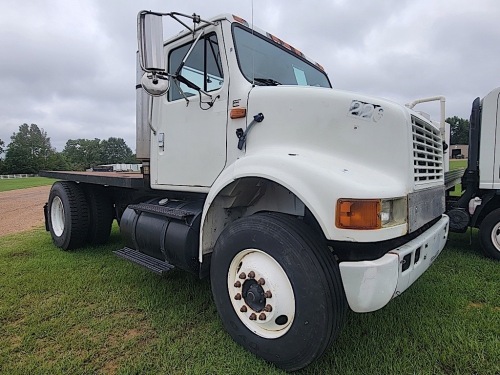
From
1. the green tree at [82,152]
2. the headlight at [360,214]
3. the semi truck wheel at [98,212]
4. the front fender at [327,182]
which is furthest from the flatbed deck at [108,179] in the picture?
the green tree at [82,152]

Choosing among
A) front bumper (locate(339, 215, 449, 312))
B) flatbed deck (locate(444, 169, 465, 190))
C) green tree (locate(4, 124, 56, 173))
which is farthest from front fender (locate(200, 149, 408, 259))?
green tree (locate(4, 124, 56, 173))

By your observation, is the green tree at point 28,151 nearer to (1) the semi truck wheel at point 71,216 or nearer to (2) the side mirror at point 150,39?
(1) the semi truck wheel at point 71,216

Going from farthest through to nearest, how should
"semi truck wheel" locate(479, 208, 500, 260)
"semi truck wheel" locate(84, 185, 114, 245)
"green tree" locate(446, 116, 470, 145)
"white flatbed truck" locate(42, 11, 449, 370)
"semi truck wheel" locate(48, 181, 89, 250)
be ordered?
1. "green tree" locate(446, 116, 470, 145)
2. "semi truck wheel" locate(84, 185, 114, 245)
3. "semi truck wheel" locate(48, 181, 89, 250)
4. "semi truck wheel" locate(479, 208, 500, 260)
5. "white flatbed truck" locate(42, 11, 449, 370)

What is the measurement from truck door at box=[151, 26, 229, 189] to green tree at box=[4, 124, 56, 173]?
78080 millimetres

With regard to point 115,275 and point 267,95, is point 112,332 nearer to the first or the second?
point 115,275

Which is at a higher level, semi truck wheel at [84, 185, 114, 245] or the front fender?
the front fender

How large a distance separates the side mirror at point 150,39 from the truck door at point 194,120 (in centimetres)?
67

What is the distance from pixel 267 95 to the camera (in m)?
2.67

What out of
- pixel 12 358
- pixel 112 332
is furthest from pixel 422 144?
pixel 12 358

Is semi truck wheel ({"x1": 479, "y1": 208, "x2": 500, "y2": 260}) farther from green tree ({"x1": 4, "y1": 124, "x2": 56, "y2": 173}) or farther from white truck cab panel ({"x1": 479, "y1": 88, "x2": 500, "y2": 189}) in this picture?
green tree ({"x1": 4, "y1": 124, "x2": 56, "y2": 173})

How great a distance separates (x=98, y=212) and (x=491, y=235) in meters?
5.55

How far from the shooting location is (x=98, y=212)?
17.3 feet

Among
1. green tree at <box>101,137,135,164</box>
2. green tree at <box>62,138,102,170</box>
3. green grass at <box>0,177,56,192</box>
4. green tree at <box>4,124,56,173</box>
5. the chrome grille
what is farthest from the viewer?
green tree at <box>101,137,135,164</box>

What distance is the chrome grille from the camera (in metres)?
2.42
